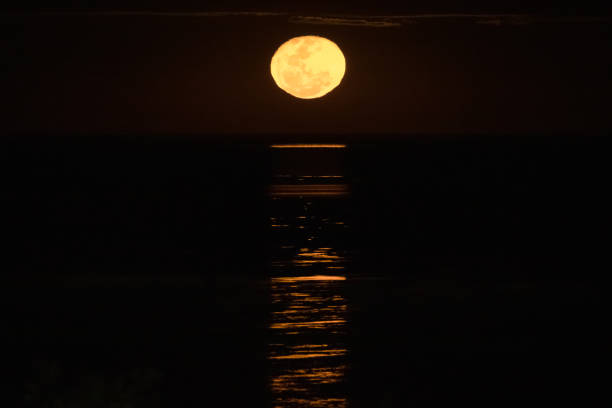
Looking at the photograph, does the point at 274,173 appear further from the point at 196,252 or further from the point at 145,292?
the point at 145,292

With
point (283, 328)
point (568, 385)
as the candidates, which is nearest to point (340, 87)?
point (283, 328)

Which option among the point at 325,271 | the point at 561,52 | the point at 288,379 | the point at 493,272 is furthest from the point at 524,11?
the point at 288,379

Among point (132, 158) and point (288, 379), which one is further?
point (132, 158)

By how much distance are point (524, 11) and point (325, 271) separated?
5.64ft

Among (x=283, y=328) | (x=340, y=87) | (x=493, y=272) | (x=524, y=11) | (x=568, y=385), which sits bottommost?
(x=568, y=385)

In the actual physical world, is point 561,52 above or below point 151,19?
below

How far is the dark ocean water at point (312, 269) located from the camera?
319 centimetres

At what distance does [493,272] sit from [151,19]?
2.20 meters

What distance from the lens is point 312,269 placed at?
11.0 ft

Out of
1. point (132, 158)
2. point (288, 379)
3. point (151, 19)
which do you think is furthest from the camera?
point (151, 19)

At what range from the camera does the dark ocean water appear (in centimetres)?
319

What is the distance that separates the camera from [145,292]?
3.27 meters

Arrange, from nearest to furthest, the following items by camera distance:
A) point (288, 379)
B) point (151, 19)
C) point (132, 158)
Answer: point (288, 379), point (132, 158), point (151, 19)

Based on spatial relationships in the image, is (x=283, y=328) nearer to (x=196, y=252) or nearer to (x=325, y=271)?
(x=325, y=271)
